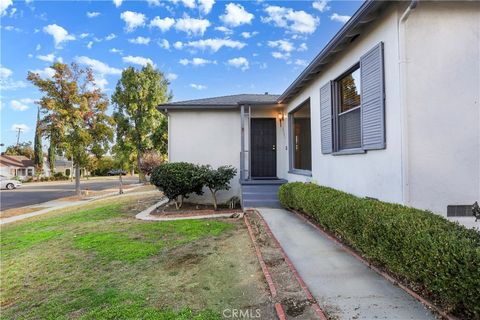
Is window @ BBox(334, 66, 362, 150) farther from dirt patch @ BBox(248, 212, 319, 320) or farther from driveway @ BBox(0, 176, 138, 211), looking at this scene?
driveway @ BBox(0, 176, 138, 211)

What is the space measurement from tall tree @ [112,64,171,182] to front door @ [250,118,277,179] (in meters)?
13.4

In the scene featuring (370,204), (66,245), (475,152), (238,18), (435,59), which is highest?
(238,18)

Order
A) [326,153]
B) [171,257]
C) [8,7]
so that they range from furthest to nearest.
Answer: [8,7] → [326,153] → [171,257]

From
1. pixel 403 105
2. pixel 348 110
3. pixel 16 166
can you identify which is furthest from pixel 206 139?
pixel 16 166

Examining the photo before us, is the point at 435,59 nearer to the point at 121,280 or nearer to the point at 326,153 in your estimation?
the point at 326,153

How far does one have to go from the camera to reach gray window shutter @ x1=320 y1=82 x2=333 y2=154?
6336mm

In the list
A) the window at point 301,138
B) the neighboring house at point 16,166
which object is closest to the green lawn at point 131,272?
the window at point 301,138

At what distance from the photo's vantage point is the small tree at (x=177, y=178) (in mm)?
8688

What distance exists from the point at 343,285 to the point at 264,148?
7.86 metres

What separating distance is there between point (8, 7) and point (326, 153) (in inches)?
443

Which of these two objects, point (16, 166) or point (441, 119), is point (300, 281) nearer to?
point (441, 119)

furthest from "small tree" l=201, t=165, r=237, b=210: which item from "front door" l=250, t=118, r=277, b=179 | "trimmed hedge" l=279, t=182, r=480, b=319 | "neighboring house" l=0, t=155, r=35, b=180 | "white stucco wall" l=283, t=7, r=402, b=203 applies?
"neighboring house" l=0, t=155, r=35, b=180

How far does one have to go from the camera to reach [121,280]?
3.85 metres

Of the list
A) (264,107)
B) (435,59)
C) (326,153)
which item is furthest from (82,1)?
(435,59)
